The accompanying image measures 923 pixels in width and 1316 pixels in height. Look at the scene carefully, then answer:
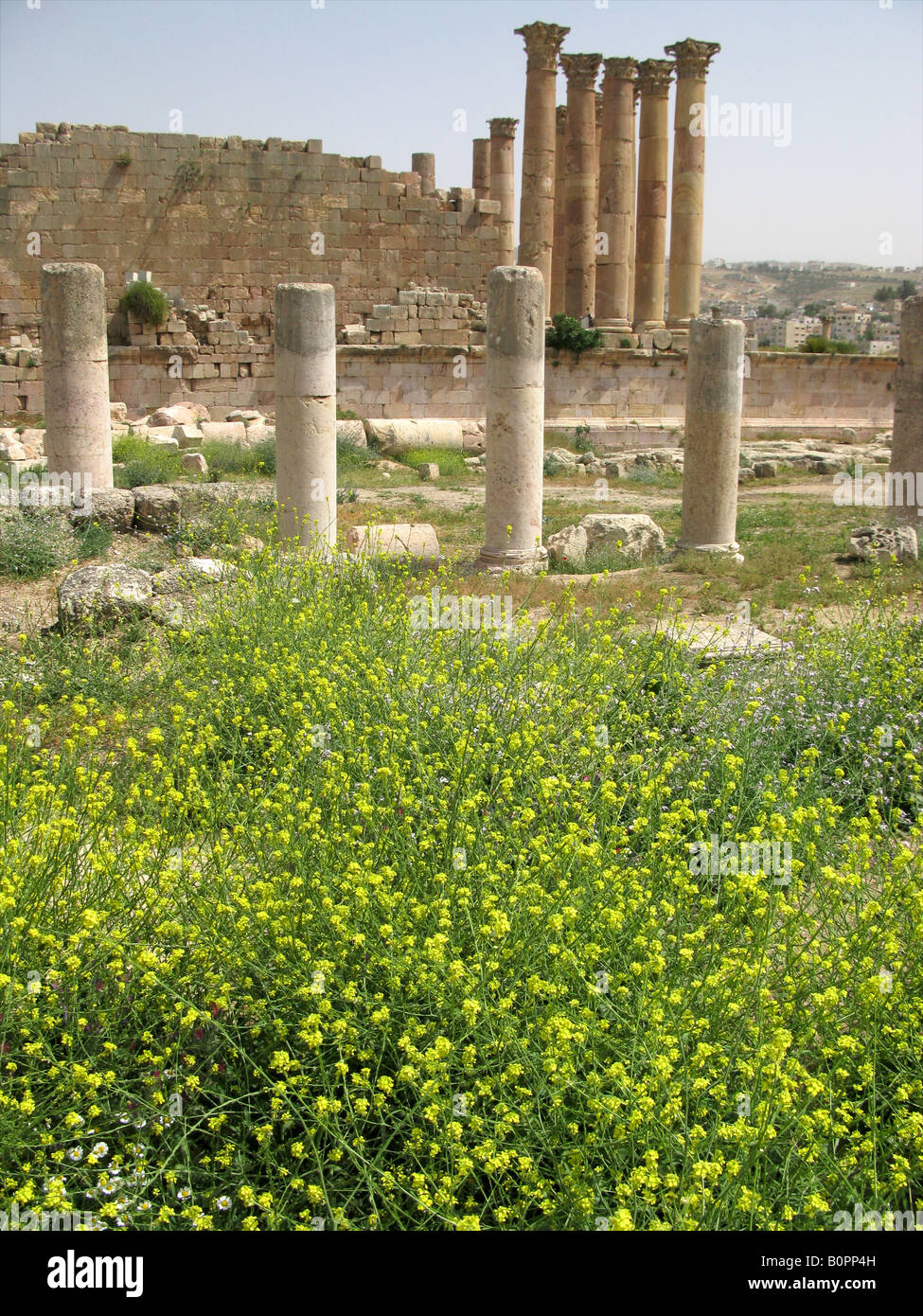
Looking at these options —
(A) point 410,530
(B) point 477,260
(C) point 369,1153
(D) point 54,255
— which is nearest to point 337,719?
(C) point 369,1153

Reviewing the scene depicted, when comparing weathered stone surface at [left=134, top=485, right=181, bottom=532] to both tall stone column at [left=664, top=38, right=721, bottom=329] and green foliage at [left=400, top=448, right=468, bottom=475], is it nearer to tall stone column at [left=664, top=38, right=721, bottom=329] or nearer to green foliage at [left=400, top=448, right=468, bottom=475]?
green foliage at [left=400, top=448, right=468, bottom=475]

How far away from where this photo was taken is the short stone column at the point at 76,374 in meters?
12.1

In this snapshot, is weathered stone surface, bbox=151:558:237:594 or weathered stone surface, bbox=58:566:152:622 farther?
weathered stone surface, bbox=151:558:237:594

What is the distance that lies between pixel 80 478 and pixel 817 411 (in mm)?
21318

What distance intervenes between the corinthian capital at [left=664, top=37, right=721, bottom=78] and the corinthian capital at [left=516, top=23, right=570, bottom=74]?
2.64 meters

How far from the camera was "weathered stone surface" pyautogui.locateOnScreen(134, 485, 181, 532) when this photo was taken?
11984 mm

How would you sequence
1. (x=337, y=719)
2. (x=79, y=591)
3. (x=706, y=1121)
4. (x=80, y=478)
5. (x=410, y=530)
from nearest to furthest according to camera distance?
(x=706, y=1121)
(x=337, y=719)
(x=79, y=591)
(x=410, y=530)
(x=80, y=478)

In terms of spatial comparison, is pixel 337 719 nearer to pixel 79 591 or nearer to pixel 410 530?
pixel 79 591

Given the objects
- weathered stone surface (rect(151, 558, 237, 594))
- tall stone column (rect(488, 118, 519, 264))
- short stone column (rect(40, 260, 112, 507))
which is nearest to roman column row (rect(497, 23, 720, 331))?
tall stone column (rect(488, 118, 519, 264))

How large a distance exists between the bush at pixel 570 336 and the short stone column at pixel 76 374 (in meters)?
14.0

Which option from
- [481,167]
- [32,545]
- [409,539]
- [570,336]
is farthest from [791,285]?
[32,545]

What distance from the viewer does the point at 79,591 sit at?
27.3 feet

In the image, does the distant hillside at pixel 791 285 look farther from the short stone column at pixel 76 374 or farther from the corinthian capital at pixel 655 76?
the short stone column at pixel 76 374

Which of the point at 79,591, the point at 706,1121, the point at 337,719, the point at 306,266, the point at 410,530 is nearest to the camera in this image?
the point at 706,1121
